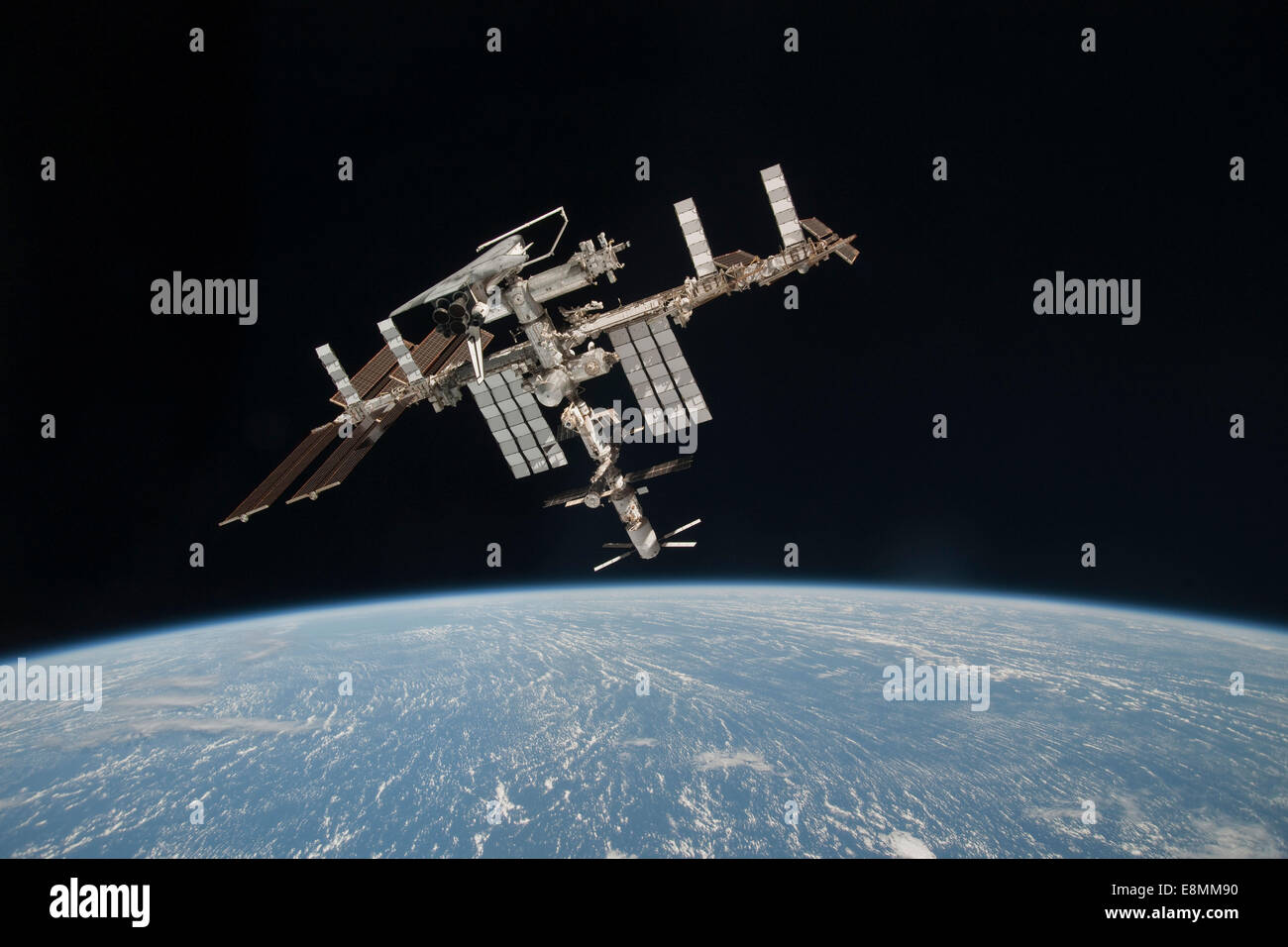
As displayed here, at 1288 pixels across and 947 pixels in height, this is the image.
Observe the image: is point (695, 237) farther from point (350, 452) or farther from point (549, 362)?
point (350, 452)

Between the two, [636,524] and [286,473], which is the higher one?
[286,473]

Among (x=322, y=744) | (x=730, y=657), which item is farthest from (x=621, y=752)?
(x=322, y=744)

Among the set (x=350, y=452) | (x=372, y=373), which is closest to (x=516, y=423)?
(x=372, y=373)

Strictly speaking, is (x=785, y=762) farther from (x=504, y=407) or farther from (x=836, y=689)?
(x=504, y=407)

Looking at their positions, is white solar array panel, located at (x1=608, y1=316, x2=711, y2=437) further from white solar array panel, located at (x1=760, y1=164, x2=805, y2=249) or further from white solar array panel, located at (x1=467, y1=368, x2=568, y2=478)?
white solar array panel, located at (x1=760, y1=164, x2=805, y2=249)

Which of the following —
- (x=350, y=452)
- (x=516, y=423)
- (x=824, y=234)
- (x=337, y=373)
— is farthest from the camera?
(x=350, y=452)
